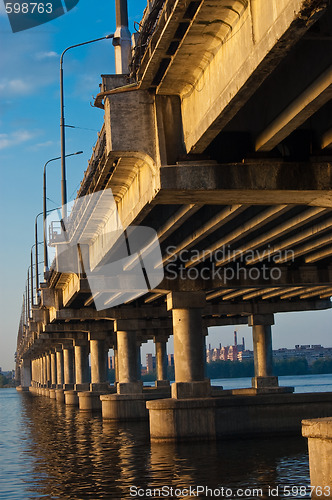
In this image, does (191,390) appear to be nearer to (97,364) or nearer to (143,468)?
(143,468)

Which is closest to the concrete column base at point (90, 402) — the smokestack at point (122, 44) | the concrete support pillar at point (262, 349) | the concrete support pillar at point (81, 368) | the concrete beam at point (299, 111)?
the concrete support pillar at point (81, 368)

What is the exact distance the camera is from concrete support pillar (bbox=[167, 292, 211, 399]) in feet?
120

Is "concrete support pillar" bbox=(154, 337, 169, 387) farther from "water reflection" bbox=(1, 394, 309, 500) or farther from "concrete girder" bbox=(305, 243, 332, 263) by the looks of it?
"concrete girder" bbox=(305, 243, 332, 263)

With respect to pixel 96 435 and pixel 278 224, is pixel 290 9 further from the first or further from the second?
pixel 96 435

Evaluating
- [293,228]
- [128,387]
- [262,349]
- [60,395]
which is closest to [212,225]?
[293,228]

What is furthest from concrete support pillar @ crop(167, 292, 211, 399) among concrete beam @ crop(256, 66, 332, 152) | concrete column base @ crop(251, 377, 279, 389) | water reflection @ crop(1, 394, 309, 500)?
concrete beam @ crop(256, 66, 332, 152)

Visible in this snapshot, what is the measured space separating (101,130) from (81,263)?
1638 centimetres

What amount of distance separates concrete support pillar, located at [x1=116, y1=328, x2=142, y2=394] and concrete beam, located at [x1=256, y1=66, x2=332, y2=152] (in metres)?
37.1

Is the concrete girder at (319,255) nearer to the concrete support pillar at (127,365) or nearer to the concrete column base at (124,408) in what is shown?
the concrete column base at (124,408)

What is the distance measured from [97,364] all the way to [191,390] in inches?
1255

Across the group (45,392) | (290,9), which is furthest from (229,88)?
(45,392)

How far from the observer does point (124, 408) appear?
51031 millimetres

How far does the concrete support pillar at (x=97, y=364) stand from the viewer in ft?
220

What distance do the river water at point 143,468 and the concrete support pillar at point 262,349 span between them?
18222 mm
